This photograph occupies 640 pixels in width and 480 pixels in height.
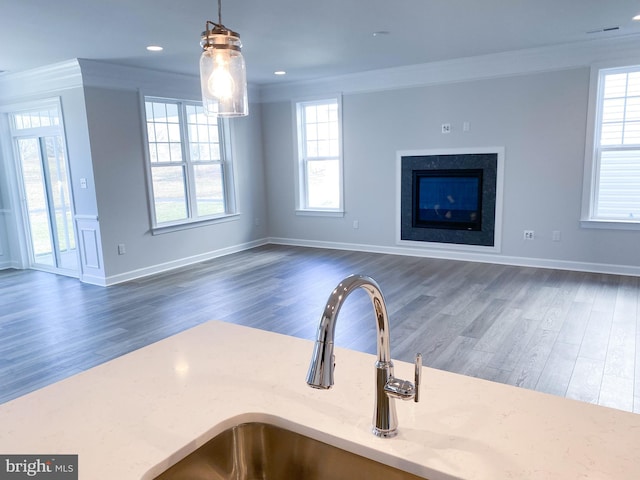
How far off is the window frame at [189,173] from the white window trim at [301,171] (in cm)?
101

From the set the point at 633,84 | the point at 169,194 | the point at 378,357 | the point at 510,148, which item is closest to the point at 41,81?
the point at 169,194

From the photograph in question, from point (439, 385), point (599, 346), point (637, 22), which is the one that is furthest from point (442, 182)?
point (439, 385)

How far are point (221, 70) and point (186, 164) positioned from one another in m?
5.18

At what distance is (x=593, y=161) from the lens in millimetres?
5070

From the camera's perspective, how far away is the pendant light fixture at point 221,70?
1.27m

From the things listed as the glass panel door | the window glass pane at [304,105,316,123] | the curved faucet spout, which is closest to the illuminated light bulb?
the curved faucet spout

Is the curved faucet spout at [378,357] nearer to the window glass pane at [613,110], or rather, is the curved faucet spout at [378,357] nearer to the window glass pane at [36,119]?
the window glass pane at [613,110]

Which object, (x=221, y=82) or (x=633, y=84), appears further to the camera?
(x=633, y=84)

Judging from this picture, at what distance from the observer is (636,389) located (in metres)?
2.70

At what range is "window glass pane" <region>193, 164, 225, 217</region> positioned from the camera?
6.49 meters

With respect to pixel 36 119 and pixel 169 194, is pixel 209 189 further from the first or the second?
pixel 36 119

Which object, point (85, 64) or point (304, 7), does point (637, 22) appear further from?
point (85, 64)

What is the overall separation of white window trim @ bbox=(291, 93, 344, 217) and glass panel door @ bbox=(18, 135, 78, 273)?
127 inches

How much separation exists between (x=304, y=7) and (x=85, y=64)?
2.86 metres
